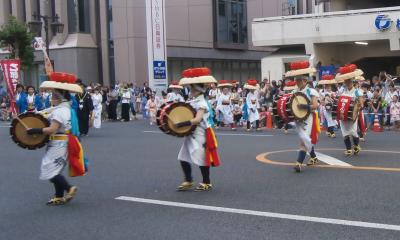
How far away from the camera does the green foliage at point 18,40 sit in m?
30.3

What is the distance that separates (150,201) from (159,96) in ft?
58.1

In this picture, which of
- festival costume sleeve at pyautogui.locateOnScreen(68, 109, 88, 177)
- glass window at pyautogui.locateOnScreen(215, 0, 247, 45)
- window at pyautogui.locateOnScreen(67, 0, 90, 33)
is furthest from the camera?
glass window at pyautogui.locateOnScreen(215, 0, 247, 45)

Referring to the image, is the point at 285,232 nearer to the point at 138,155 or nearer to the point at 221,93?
the point at 138,155

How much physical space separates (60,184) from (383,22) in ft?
77.7

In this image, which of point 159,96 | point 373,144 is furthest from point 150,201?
point 159,96

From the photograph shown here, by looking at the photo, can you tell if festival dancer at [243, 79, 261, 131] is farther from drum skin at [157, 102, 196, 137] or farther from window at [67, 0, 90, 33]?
window at [67, 0, 90, 33]

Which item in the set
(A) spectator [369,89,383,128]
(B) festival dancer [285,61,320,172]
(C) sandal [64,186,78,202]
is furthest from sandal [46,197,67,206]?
(A) spectator [369,89,383,128]

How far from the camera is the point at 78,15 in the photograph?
34.9m

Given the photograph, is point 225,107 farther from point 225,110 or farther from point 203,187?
point 203,187

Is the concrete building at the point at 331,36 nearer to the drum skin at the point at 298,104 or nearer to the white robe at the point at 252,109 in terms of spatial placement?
the white robe at the point at 252,109

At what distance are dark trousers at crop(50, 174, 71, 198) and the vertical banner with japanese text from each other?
706 inches

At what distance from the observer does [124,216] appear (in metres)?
6.64

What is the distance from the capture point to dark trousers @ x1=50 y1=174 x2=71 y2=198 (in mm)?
7184

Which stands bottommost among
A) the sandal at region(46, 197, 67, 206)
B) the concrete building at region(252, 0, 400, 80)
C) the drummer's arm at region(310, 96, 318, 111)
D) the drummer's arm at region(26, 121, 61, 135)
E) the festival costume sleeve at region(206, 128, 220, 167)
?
the sandal at region(46, 197, 67, 206)
